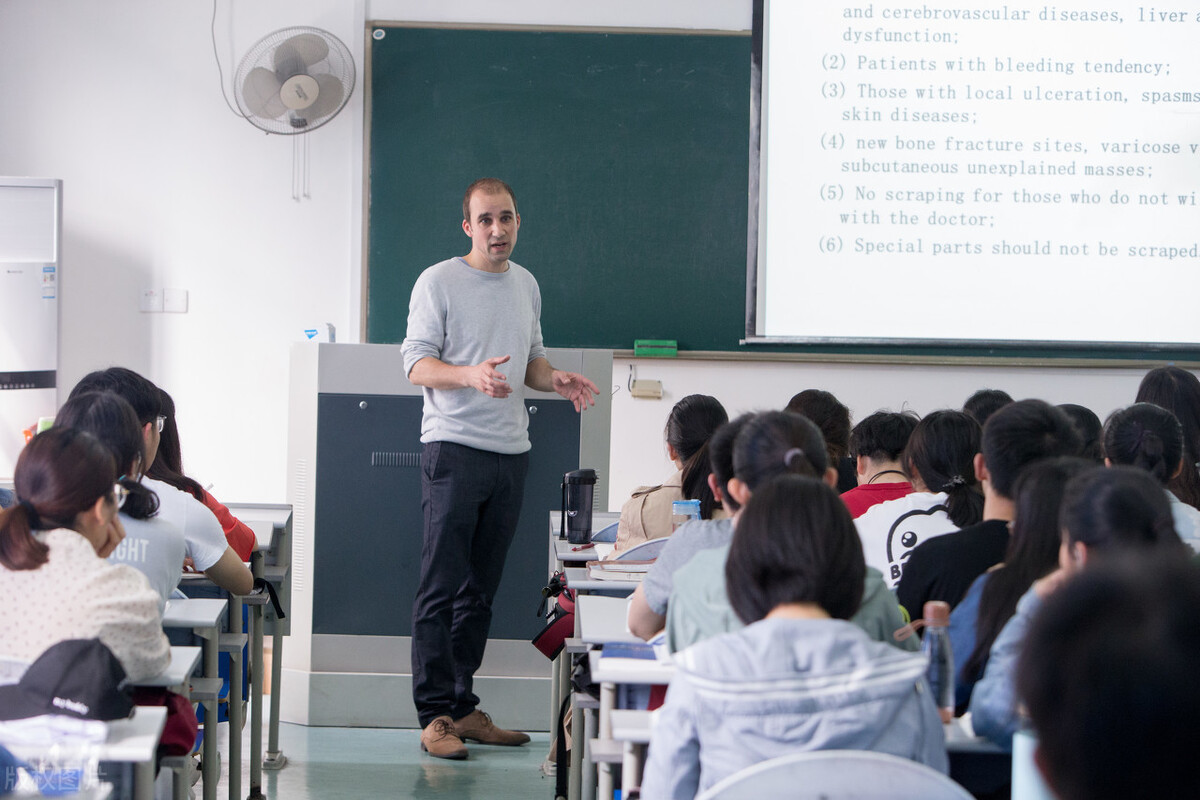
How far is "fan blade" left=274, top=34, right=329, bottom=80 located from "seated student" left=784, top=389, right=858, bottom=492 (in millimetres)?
2763

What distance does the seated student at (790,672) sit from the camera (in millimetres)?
1320

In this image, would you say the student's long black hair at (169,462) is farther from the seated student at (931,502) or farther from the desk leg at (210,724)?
the seated student at (931,502)

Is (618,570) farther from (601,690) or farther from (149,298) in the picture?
(149,298)

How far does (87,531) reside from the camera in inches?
72.5

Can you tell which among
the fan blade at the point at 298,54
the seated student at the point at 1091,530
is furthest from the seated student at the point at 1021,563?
the fan blade at the point at 298,54

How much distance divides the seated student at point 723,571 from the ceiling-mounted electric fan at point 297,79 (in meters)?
3.52

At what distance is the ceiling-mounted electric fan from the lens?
4887 millimetres

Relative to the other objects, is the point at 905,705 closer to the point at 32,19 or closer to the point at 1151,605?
the point at 1151,605

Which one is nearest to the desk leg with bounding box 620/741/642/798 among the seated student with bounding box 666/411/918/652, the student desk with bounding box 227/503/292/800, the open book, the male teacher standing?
the seated student with bounding box 666/411/918/652

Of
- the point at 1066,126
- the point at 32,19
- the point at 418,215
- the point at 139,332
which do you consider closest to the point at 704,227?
the point at 418,215

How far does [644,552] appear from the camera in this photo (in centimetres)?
266

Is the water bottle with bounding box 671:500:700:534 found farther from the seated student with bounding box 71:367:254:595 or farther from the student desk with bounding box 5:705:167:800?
the student desk with bounding box 5:705:167:800

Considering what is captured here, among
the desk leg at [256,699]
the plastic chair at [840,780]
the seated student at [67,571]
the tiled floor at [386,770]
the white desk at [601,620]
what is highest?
the seated student at [67,571]

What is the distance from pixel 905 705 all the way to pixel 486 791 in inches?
84.8
